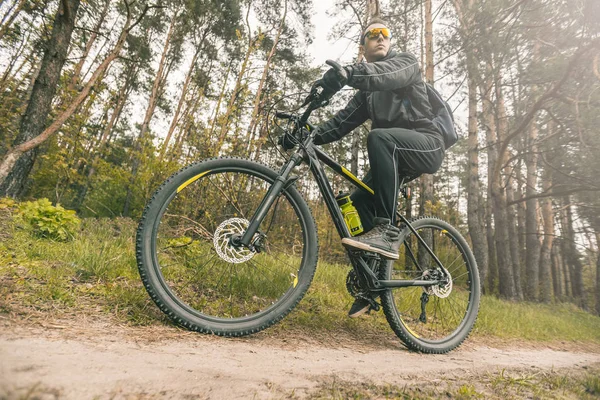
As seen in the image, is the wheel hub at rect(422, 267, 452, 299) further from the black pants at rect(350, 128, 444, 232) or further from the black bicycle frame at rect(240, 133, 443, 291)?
the black pants at rect(350, 128, 444, 232)

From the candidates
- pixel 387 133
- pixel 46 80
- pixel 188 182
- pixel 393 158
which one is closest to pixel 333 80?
pixel 387 133

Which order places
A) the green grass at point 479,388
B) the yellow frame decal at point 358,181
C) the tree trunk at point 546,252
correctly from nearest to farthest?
the green grass at point 479,388
the yellow frame decal at point 358,181
the tree trunk at point 546,252

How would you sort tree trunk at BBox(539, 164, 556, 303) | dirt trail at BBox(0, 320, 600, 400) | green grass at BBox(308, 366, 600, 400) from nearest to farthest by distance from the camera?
dirt trail at BBox(0, 320, 600, 400) → green grass at BBox(308, 366, 600, 400) → tree trunk at BBox(539, 164, 556, 303)

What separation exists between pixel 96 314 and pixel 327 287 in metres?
2.32

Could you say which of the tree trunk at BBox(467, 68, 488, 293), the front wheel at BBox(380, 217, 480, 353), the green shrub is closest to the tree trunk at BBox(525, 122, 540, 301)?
the tree trunk at BBox(467, 68, 488, 293)

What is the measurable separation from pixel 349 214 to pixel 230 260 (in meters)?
0.91

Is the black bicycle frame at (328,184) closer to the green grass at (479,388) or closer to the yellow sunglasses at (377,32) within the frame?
the green grass at (479,388)

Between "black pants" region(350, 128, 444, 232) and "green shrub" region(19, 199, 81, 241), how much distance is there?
3299mm

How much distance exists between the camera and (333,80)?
6.23 ft

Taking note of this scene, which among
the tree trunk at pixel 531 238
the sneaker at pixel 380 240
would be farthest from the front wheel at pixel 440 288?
the tree trunk at pixel 531 238

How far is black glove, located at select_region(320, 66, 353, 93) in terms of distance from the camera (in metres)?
1.89

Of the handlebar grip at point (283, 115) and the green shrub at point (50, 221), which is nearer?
the handlebar grip at point (283, 115)

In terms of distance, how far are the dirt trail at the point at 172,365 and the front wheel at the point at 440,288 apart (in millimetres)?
807

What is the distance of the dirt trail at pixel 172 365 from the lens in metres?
0.84
